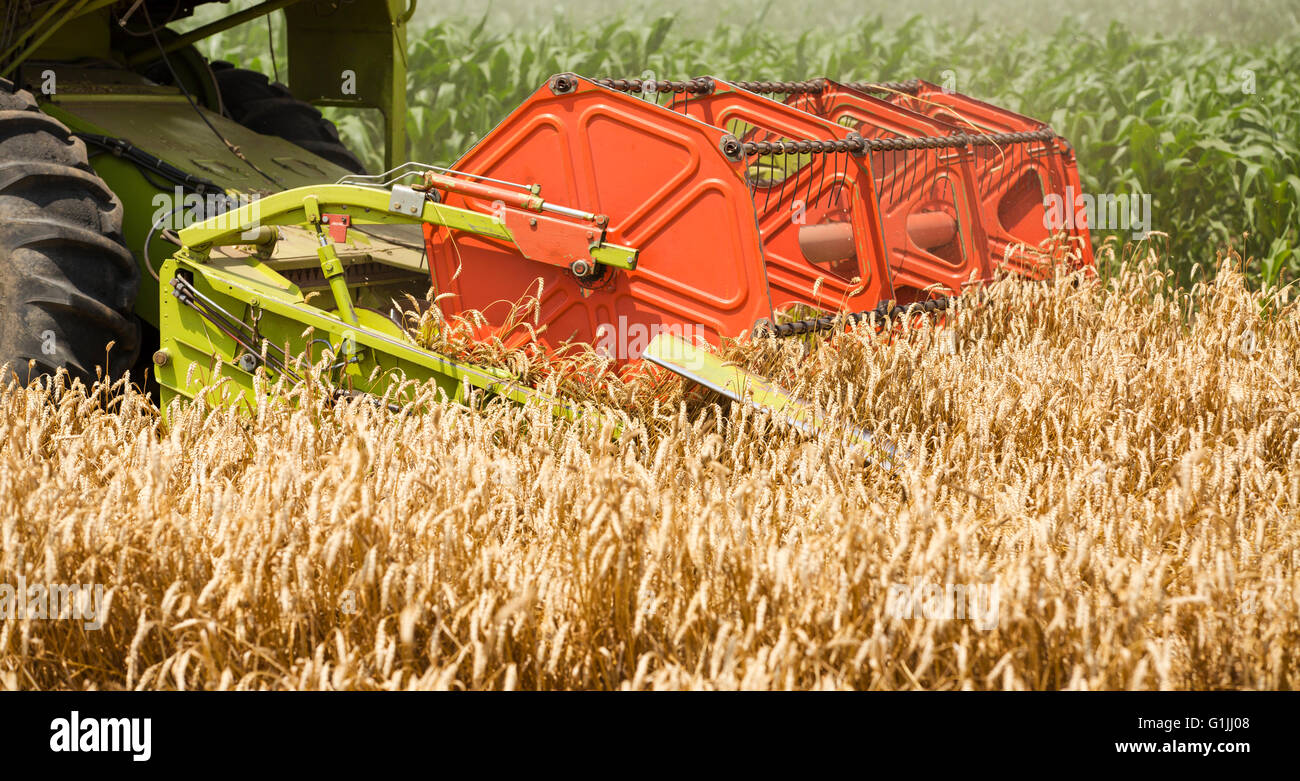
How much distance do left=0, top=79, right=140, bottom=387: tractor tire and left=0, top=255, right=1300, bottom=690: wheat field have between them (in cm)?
46

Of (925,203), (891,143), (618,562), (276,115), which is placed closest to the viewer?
(618,562)

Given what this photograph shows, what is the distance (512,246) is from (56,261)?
137 centimetres

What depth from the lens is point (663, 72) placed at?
424 inches

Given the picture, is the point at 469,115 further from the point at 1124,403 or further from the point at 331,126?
the point at 1124,403

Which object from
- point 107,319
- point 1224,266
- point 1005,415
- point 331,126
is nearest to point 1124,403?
point 1005,415

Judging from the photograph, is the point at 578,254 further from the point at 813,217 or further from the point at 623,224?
the point at 813,217

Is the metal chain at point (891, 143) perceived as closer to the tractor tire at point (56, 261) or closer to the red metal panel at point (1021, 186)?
the red metal panel at point (1021, 186)

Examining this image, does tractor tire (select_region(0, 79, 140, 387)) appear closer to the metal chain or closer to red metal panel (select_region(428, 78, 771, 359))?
red metal panel (select_region(428, 78, 771, 359))

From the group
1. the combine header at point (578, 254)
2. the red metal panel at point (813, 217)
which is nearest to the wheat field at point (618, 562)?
the combine header at point (578, 254)

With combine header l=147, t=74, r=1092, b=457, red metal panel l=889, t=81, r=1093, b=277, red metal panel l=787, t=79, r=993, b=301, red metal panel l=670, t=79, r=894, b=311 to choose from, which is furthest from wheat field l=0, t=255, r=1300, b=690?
red metal panel l=889, t=81, r=1093, b=277

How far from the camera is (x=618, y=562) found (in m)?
2.43

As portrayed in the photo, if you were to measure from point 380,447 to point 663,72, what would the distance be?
823 centimetres

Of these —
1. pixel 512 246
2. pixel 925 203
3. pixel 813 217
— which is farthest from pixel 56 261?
pixel 925 203

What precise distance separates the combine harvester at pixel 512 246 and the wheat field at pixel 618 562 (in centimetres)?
43
